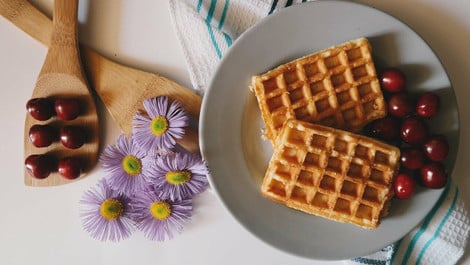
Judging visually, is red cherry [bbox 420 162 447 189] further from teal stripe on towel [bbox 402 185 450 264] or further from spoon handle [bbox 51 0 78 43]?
spoon handle [bbox 51 0 78 43]

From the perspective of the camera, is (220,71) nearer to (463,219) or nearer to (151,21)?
(151,21)

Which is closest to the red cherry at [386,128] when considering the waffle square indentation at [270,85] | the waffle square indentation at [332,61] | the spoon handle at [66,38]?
the waffle square indentation at [332,61]

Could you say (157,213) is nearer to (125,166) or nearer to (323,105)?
(125,166)

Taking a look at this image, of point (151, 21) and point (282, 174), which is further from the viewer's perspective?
point (151, 21)

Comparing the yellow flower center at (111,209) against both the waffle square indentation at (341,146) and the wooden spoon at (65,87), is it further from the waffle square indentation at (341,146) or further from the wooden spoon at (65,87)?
the waffle square indentation at (341,146)

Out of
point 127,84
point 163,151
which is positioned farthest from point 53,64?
point 163,151

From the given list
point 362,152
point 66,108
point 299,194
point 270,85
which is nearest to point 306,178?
point 299,194
